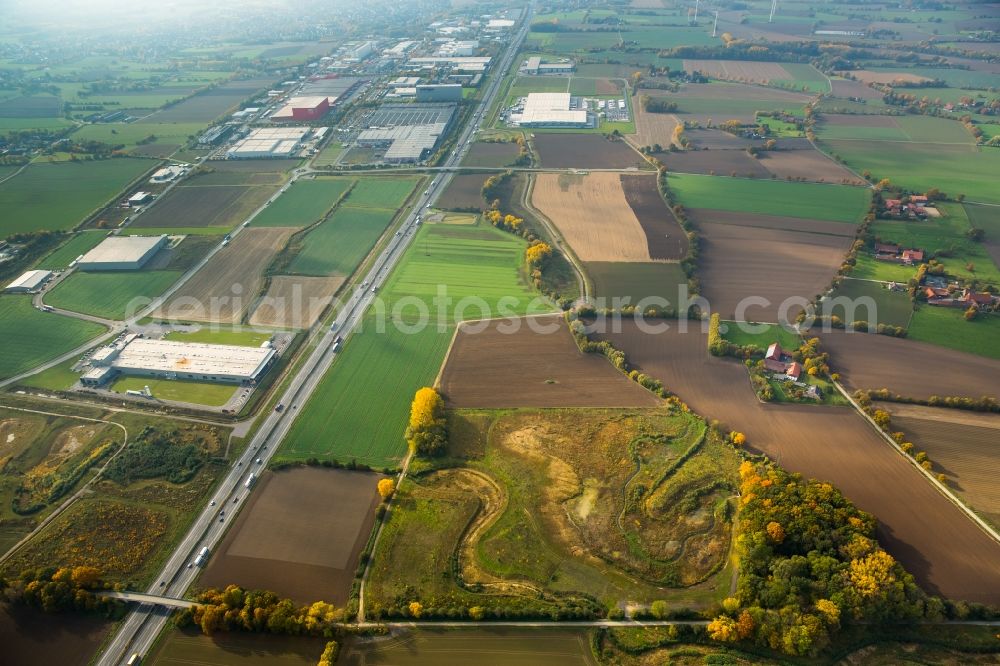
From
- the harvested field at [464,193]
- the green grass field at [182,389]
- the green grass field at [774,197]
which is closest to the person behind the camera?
the green grass field at [182,389]

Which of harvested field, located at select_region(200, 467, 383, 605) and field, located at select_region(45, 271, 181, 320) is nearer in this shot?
harvested field, located at select_region(200, 467, 383, 605)

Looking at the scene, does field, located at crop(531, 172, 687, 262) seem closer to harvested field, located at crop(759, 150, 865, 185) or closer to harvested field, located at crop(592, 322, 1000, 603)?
harvested field, located at crop(592, 322, 1000, 603)

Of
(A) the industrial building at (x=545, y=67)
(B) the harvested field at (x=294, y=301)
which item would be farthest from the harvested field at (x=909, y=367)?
(A) the industrial building at (x=545, y=67)

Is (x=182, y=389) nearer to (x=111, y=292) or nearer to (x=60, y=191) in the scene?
(x=111, y=292)

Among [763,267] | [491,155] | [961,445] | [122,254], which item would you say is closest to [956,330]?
[961,445]

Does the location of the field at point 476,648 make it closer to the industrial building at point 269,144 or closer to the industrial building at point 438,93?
the industrial building at point 269,144

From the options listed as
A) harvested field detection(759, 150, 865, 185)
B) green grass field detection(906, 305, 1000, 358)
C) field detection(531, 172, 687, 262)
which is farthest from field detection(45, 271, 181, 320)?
harvested field detection(759, 150, 865, 185)

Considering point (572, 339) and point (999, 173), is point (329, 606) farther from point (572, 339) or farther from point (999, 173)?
point (999, 173)
